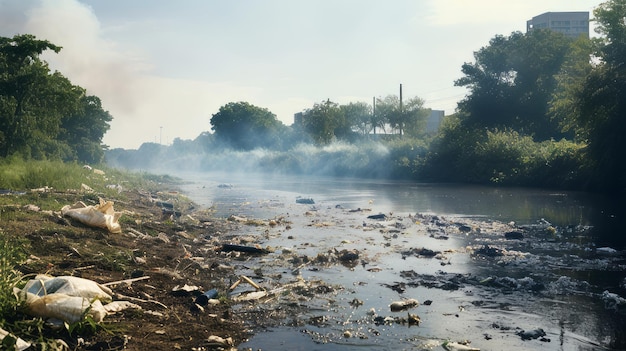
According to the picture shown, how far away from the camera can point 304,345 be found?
6488 millimetres

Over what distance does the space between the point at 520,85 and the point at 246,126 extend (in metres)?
69.8

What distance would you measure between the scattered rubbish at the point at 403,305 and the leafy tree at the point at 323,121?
80.0m

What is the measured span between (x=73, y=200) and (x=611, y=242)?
48.4ft

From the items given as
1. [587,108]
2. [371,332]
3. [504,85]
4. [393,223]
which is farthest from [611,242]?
[504,85]

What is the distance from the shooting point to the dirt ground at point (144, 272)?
6.19 m

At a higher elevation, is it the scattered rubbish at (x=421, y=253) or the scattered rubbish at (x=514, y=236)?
the scattered rubbish at (x=514, y=236)

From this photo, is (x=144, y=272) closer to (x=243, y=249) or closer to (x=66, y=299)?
(x=66, y=299)

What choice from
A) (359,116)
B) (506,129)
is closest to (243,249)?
(506,129)

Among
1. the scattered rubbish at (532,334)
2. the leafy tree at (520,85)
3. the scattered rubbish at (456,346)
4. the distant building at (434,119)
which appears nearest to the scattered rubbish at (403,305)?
the scattered rubbish at (456,346)

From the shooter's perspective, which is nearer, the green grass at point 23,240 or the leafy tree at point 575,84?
the green grass at point 23,240

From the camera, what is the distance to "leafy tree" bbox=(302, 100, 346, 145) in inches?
3469

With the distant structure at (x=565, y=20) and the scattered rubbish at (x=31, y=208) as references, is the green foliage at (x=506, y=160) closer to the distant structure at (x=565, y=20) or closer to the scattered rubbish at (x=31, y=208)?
the scattered rubbish at (x=31, y=208)

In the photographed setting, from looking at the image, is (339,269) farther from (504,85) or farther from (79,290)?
(504,85)

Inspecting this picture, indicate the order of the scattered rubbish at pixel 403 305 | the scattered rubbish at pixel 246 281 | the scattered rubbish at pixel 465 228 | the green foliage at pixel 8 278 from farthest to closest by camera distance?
the scattered rubbish at pixel 465 228 → the scattered rubbish at pixel 246 281 → the scattered rubbish at pixel 403 305 → the green foliage at pixel 8 278
